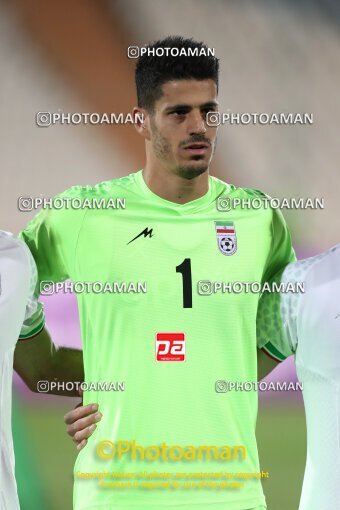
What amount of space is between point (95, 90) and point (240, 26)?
1.07ft

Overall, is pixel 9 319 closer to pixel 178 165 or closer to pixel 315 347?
pixel 178 165

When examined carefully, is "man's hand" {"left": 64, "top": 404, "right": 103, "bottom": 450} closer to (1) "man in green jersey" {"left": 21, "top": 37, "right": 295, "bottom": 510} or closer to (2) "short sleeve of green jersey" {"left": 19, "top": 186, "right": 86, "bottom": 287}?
(1) "man in green jersey" {"left": 21, "top": 37, "right": 295, "bottom": 510}

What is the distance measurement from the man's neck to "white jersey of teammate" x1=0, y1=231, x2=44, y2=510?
29 centimetres

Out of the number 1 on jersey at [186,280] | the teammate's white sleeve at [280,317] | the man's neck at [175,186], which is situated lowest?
the teammate's white sleeve at [280,317]

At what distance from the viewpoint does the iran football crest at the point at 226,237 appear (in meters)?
1.57

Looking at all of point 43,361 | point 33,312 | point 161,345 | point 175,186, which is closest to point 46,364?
point 43,361

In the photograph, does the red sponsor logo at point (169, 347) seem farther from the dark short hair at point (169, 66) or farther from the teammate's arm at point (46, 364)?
the dark short hair at point (169, 66)

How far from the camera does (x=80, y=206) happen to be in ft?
5.22

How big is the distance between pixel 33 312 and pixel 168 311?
0.27m

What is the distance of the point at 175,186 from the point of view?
5.24ft

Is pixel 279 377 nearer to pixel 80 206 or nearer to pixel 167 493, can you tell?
pixel 167 493

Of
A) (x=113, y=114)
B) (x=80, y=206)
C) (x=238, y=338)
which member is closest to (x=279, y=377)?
(x=238, y=338)

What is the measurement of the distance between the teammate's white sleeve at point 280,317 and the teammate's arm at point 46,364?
1.20ft

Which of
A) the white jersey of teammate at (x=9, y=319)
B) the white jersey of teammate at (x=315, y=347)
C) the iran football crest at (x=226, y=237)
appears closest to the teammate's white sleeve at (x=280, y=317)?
the white jersey of teammate at (x=315, y=347)
